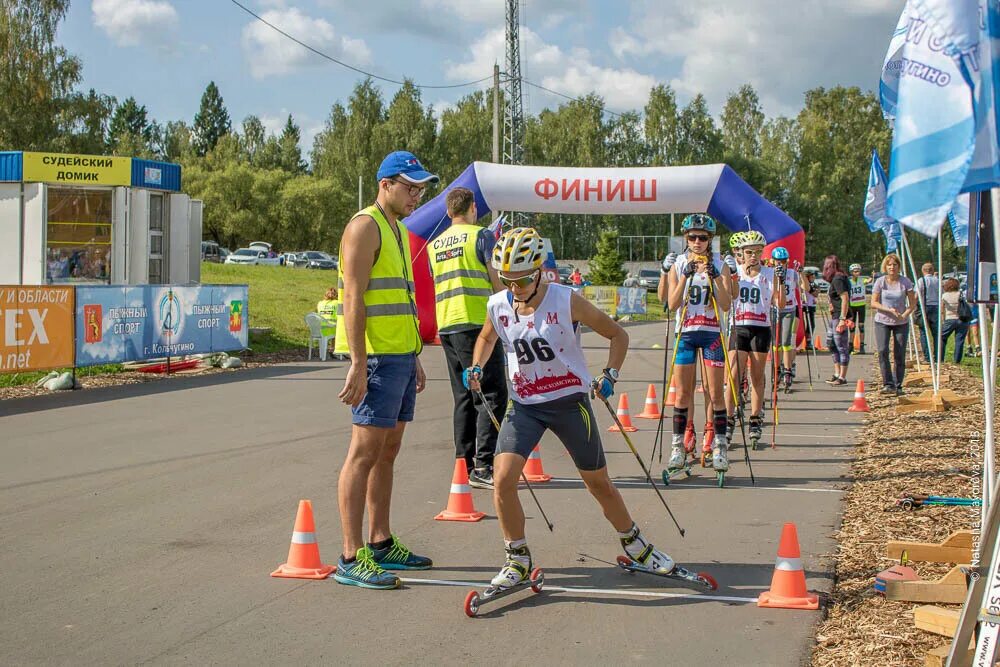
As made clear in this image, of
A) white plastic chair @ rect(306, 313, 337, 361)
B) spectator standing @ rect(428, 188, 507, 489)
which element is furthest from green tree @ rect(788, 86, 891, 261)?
spectator standing @ rect(428, 188, 507, 489)

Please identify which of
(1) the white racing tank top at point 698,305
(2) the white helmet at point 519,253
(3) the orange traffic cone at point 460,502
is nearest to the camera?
(2) the white helmet at point 519,253

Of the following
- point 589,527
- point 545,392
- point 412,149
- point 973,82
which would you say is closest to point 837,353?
point 589,527

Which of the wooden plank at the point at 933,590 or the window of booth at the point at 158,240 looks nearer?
the wooden plank at the point at 933,590

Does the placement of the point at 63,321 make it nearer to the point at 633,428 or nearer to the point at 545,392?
the point at 633,428

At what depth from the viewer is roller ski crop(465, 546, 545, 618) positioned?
18.0 ft

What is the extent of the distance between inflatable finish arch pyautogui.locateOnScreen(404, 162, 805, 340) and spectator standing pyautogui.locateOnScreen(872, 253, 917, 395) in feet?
5.26

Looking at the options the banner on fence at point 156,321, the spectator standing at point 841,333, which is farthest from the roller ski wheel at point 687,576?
the spectator standing at point 841,333

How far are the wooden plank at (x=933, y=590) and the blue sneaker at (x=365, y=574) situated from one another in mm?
2632

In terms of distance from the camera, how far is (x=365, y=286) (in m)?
5.92

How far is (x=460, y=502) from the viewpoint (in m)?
7.70

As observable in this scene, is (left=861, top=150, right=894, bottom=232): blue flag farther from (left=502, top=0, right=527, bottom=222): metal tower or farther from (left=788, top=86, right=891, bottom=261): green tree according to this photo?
(left=788, top=86, right=891, bottom=261): green tree

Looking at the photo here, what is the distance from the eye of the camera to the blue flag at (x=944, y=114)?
381 centimetres

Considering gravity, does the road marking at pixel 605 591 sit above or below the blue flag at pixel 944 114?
below

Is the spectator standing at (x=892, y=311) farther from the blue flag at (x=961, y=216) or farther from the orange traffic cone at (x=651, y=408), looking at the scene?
the blue flag at (x=961, y=216)
